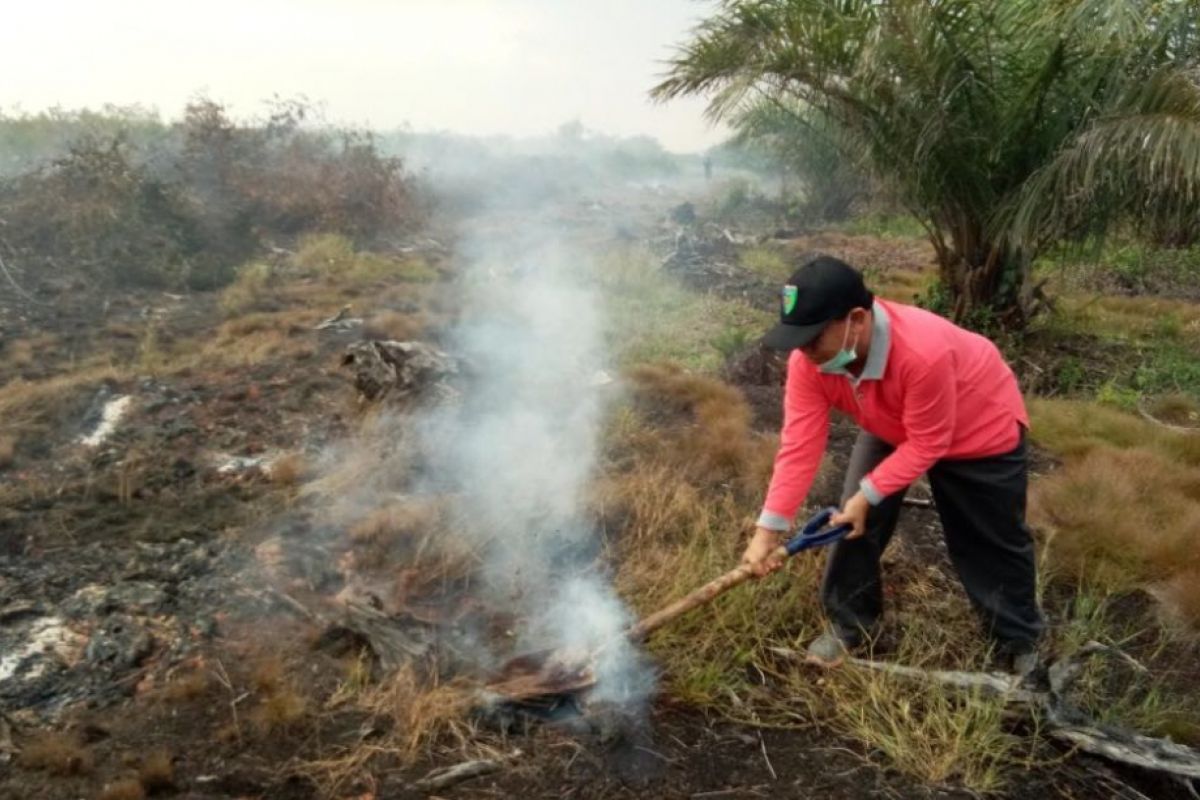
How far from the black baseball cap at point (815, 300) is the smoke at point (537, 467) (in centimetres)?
126

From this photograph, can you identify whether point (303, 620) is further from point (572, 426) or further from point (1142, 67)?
point (1142, 67)

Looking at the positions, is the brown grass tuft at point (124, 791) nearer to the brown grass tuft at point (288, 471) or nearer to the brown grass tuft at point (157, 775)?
the brown grass tuft at point (157, 775)

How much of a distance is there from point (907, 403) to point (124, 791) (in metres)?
2.48

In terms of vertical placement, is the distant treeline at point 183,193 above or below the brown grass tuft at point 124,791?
above

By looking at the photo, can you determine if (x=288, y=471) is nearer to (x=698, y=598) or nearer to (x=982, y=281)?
(x=698, y=598)

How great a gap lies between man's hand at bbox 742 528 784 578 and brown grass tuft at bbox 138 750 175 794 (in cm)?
182

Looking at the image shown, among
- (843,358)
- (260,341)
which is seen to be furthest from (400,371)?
(843,358)

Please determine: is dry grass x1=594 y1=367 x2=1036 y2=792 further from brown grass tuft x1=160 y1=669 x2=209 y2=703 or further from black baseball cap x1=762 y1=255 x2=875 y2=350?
brown grass tuft x1=160 y1=669 x2=209 y2=703

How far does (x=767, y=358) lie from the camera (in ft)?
21.3

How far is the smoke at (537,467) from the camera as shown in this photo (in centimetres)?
313

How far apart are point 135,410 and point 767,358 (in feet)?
15.0

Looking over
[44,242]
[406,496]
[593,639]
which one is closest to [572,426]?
[406,496]

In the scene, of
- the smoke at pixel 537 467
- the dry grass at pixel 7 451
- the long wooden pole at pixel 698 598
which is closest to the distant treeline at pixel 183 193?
the smoke at pixel 537 467

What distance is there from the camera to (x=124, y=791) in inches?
90.4
